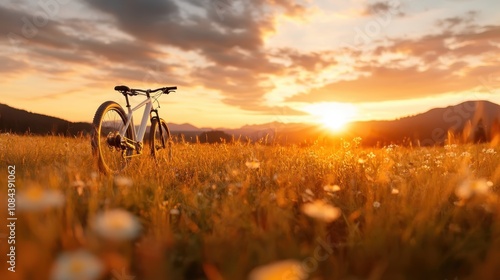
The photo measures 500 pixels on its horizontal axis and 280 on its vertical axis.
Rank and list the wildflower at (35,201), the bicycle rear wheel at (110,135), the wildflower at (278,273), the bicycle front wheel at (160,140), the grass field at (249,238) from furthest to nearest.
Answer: the bicycle front wheel at (160,140), the bicycle rear wheel at (110,135), the wildflower at (35,201), the grass field at (249,238), the wildflower at (278,273)

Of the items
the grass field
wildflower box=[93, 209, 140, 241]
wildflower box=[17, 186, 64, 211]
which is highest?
Answer: wildflower box=[17, 186, 64, 211]

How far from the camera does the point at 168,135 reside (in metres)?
10.1

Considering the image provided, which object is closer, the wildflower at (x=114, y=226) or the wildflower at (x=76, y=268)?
the wildflower at (x=76, y=268)

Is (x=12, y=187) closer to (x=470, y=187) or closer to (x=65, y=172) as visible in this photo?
(x=65, y=172)

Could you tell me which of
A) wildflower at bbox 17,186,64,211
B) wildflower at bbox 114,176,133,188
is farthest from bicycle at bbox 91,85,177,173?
wildflower at bbox 17,186,64,211

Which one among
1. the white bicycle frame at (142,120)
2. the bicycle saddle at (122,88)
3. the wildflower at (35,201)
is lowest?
the wildflower at (35,201)

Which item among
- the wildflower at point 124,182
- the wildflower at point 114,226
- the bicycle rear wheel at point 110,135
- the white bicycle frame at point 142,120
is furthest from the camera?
the white bicycle frame at point 142,120

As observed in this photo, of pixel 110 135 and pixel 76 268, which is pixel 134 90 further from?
pixel 76 268

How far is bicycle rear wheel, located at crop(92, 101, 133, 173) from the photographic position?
615 cm

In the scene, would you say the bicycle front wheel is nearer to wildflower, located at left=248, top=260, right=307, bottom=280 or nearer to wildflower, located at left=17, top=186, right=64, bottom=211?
wildflower, located at left=17, top=186, right=64, bottom=211

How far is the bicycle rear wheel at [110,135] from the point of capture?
242 inches

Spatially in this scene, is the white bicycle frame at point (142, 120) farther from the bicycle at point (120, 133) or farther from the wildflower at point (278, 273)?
the wildflower at point (278, 273)

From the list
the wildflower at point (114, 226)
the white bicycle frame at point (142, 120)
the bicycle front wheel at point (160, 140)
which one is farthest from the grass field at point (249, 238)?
the bicycle front wheel at point (160, 140)

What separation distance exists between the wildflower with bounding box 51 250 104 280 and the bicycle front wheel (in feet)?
22.3
